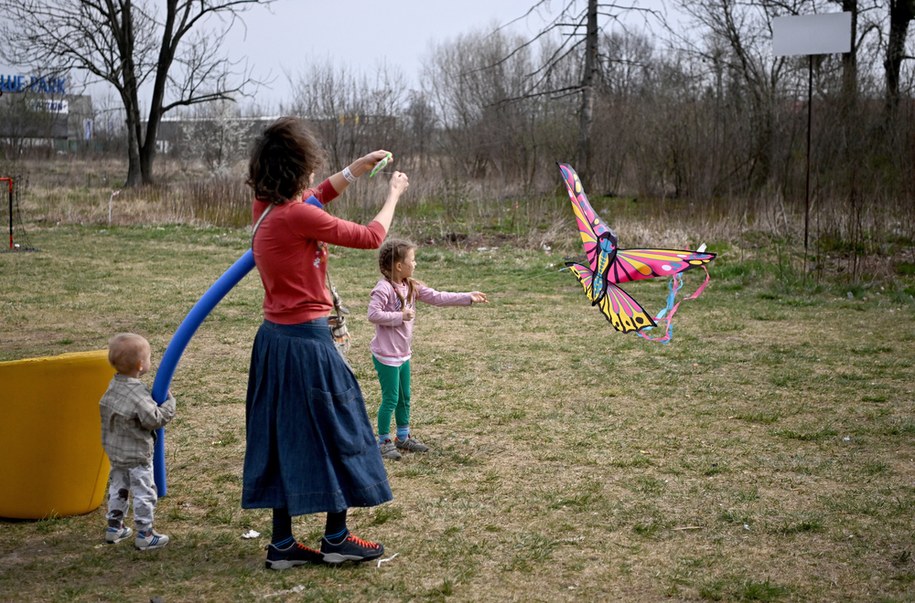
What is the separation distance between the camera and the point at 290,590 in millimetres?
3396

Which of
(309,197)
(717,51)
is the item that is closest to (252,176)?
(309,197)

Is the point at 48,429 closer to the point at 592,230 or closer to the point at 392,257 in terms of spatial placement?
the point at 392,257

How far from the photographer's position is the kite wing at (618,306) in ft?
15.5

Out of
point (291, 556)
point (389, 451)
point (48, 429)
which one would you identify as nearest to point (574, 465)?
point (389, 451)

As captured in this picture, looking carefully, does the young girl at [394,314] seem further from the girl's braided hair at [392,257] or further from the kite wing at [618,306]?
the kite wing at [618,306]

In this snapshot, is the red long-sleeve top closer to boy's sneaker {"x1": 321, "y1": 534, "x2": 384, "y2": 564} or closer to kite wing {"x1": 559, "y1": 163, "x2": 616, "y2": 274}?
boy's sneaker {"x1": 321, "y1": 534, "x2": 384, "y2": 564}

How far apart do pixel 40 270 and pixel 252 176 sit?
404 inches

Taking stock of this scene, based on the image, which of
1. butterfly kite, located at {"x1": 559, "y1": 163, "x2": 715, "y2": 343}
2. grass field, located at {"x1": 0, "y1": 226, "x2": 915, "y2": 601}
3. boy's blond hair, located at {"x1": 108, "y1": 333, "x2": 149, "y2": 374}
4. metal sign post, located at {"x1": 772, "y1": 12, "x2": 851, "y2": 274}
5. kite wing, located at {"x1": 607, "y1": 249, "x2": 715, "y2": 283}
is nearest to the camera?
grass field, located at {"x1": 0, "y1": 226, "x2": 915, "y2": 601}

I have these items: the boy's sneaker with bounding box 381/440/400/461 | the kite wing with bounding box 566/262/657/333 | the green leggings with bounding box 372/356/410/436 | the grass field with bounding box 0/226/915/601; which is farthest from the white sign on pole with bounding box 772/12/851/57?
the boy's sneaker with bounding box 381/440/400/461

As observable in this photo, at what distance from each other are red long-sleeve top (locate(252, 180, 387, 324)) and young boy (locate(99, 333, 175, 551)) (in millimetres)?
687

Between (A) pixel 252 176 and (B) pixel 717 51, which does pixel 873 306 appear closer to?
(A) pixel 252 176

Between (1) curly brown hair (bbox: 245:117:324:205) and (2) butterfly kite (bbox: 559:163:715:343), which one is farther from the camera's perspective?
(2) butterfly kite (bbox: 559:163:715:343)

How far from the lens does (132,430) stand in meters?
3.72

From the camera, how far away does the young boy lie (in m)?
3.70
